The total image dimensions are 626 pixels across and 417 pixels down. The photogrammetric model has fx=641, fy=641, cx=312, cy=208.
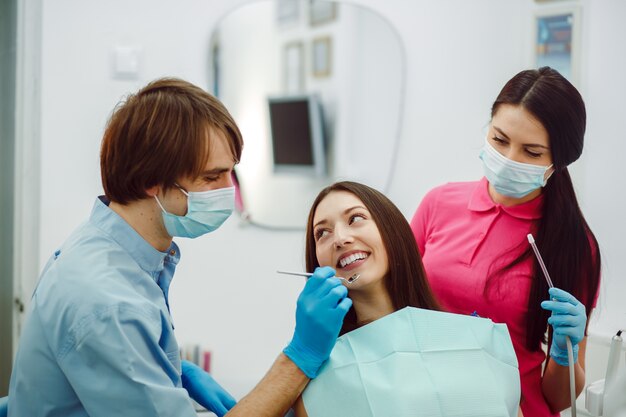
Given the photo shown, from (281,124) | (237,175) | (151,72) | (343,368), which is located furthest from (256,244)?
(343,368)

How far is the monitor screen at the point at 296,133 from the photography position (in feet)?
8.17

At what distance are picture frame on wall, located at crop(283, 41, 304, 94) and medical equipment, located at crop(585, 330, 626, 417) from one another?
159 cm

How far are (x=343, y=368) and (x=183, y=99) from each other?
62 cm

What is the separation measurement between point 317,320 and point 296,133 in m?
1.37

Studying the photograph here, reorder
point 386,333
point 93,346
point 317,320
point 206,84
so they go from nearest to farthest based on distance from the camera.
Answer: point 93,346 < point 317,320 < point 386,333 < point 206,84

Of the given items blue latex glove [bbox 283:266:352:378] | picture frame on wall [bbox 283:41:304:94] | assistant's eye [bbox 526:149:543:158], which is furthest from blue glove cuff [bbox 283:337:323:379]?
picture frame on wall [bbox 283:41:304:94]

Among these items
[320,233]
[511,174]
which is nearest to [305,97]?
[320,233]

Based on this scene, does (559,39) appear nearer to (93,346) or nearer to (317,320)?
(317,320)

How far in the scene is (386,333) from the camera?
4.41 ft

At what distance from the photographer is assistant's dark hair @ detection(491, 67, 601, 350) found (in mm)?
1360

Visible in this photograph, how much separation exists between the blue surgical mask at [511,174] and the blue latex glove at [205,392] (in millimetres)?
776

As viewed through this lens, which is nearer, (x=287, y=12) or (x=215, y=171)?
(x=215, y=171)

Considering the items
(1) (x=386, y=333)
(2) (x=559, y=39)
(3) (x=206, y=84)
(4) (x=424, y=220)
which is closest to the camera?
(1) (x=386, y=333)

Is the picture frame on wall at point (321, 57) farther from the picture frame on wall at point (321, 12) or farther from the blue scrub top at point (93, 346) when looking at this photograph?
the blue scrub top at point (93, 346)
